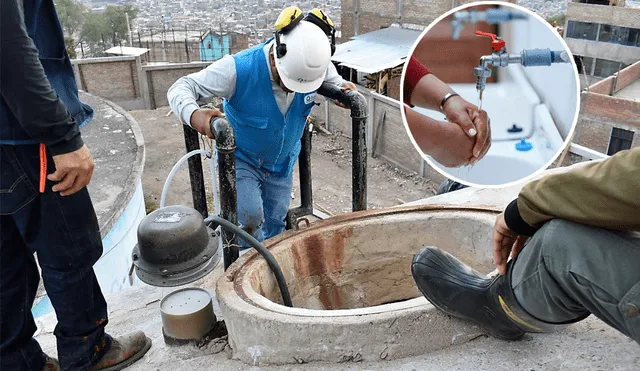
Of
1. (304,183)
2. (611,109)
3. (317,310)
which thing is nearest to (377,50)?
(611,109)

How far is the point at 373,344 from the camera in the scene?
2219 mm

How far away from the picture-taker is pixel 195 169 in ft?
11.0

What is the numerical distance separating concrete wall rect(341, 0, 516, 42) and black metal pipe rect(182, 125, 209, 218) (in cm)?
1522

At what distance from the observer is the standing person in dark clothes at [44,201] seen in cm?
174

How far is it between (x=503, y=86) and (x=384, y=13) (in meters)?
19.2

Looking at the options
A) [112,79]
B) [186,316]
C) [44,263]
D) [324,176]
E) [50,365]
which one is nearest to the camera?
[44,263]

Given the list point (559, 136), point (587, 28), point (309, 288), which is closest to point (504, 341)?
point (559, 136)

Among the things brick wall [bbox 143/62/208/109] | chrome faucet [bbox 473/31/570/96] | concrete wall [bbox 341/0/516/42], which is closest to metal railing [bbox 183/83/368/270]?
chrome faucet [bbox 473/31/570/96]

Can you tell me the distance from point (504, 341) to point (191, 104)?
1939 millimetres

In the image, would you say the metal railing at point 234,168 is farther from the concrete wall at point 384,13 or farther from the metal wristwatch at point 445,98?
the concrete wall at point 384,13

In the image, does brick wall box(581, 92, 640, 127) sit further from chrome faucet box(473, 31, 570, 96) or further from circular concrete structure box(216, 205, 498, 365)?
chrome faucet box(473, 31, 570, 96)

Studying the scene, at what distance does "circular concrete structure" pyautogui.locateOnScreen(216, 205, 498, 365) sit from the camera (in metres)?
2.21

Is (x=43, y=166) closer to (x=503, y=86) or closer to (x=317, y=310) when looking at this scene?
(x=317, y=310)

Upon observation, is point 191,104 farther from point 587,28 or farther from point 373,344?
point 587,28
